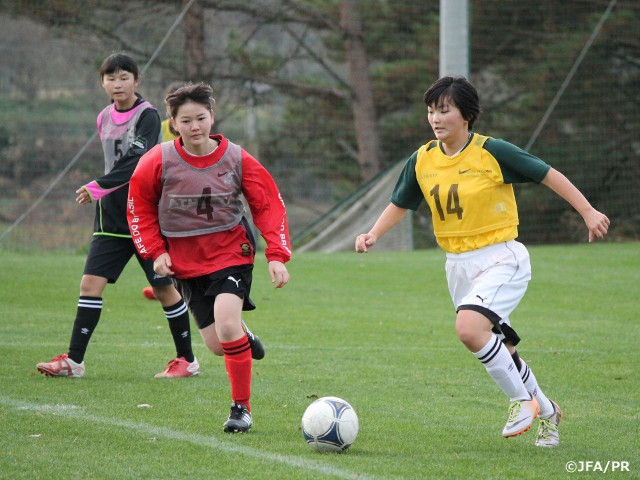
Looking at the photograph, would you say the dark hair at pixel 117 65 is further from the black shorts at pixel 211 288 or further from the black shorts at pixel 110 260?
the black shorts at pixel 211 288

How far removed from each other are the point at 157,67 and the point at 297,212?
141 inches

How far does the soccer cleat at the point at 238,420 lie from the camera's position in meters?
4.85

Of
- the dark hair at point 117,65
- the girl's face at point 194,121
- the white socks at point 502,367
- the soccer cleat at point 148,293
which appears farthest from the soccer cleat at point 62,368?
the soccer cleat at point 148,293

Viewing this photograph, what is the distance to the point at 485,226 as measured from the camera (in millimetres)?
4922

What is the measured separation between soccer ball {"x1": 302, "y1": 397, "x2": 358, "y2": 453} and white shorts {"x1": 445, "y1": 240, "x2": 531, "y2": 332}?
0.79 meters

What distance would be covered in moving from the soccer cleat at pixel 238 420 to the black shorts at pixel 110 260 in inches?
66.5

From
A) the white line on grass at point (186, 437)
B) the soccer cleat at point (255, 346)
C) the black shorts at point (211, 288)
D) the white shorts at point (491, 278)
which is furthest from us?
the soccer cleat at point (255, 346)

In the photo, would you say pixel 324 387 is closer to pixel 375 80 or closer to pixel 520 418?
pixel 520 418

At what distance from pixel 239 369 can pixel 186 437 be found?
46 centimetres

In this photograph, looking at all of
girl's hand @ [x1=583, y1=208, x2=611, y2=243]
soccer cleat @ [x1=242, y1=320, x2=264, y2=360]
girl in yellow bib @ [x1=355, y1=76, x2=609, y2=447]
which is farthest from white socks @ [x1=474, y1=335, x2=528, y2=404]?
soccer cleat @ [x1=242, y1=320, x2=264, y2=360]

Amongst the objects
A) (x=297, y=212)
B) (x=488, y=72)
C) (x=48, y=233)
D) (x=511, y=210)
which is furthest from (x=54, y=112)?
(x=511, y=210)

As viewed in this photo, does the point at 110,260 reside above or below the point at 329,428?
above

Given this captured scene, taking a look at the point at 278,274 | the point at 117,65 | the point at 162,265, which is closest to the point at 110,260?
the point at 117,65

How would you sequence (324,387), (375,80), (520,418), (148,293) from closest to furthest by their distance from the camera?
(520,418) → (324,387) → (148,293) → (375,80)
